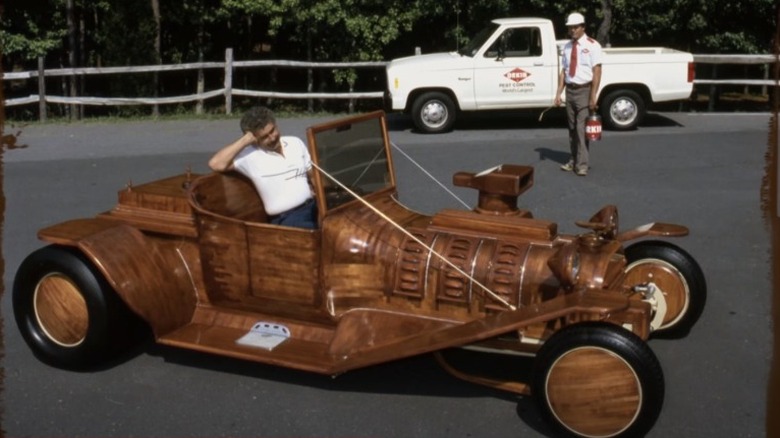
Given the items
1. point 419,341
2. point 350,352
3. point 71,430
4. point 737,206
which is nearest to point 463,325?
point 419,341

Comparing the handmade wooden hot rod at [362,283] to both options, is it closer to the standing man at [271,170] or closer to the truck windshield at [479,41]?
the standing man at [271,170]

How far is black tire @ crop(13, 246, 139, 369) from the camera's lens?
5.67m

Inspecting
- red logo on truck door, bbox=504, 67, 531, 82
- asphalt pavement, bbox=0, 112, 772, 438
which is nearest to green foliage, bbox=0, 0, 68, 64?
asphalt pavement, bbox=0, 112, 772, 438

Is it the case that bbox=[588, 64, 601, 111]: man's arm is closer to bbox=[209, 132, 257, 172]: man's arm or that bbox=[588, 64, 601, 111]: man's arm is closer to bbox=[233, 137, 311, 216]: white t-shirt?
bbox=[233, 137, 311, 216]: white t-shirt

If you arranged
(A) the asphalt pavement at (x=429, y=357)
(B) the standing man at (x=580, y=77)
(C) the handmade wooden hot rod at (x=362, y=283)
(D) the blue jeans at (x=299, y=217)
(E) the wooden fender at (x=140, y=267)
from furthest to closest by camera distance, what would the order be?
(B) the standing man at (x=580, y=77) < (D) the blue jeans at (x=299, y=217) < (E) the wooden fender at (x=140, y=267) < (A) the asphalt pavement at (x=429, y=357) < (C) the handmade wooden hot rod at (x=362, y=283)

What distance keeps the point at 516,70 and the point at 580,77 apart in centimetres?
399

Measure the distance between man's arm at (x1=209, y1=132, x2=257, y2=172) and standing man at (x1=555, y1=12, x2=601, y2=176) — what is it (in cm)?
585

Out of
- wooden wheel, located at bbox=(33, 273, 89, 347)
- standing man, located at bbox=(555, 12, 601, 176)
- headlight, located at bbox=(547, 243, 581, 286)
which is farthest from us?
standing man, located at bbox=(555, 12, 601, 176)

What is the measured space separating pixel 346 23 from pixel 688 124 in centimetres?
842

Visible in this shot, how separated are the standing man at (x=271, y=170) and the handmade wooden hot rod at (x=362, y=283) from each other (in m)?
0.18

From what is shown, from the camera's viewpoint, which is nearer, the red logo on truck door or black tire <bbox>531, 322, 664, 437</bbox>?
black tire <bbox>531, 322, 664, 437</bbox>

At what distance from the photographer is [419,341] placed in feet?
16.6

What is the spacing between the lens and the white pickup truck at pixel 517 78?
14703 millimetres

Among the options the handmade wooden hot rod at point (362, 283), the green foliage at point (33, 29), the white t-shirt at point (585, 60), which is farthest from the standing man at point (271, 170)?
the green foliage at point (33, 29)
